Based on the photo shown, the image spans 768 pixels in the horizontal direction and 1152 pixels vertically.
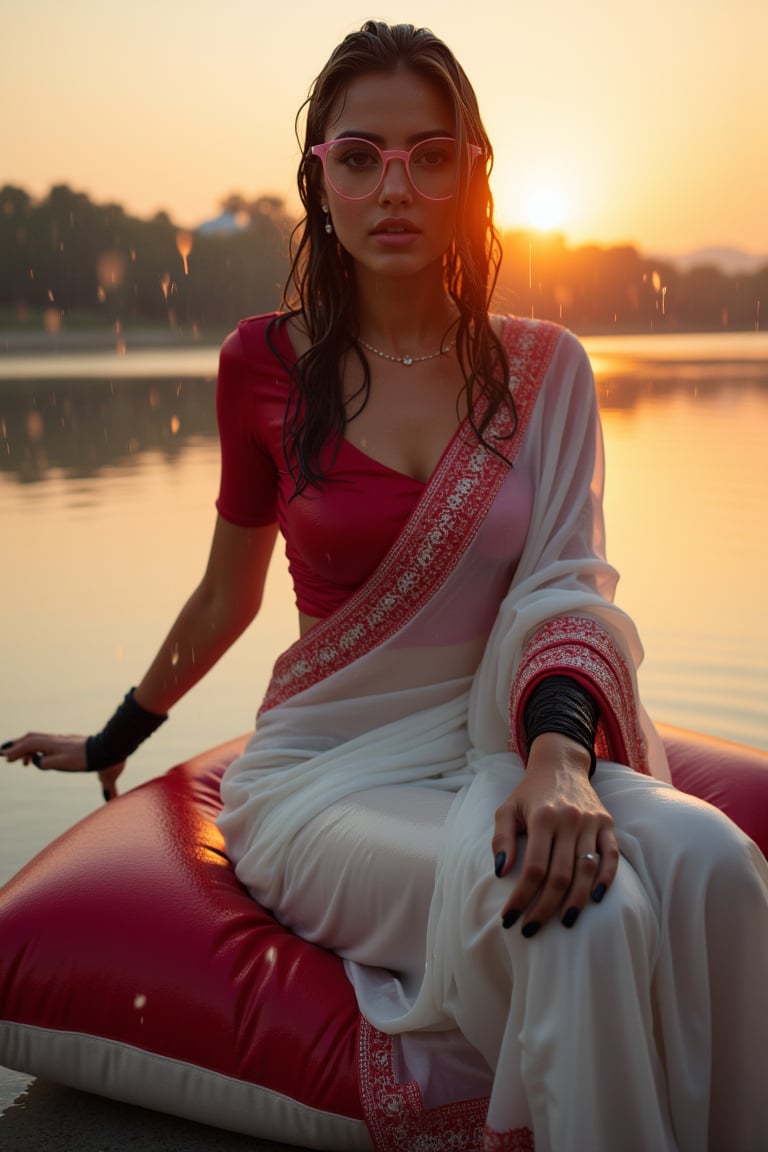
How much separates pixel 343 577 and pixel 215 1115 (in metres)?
0.66

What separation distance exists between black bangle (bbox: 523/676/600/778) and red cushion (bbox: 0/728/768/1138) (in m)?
0.39

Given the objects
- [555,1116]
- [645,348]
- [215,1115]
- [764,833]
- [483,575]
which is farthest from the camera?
[645,348]

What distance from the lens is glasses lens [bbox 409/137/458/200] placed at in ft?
5.64

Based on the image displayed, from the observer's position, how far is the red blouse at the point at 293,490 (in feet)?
5.71

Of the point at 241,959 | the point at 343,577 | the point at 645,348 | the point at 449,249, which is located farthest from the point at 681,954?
the point at 645,348

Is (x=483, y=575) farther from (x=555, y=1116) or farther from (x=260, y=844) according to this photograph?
(x=555, y=1116)

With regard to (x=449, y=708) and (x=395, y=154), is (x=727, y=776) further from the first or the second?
(x=395, y=154)

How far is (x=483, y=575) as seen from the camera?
68.6 inches

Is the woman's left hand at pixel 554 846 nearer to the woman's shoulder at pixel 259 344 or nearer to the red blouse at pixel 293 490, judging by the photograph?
the red blouse at pixel 293 490

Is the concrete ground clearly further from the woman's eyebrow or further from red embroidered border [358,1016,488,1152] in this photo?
the woman's eyebrow

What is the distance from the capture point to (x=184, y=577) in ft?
16.3

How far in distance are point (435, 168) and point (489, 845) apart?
0.86m

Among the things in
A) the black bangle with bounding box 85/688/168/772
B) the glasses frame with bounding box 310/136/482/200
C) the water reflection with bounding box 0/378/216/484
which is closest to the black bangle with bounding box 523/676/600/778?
the glasses frame with bounding box 310/136/482/200

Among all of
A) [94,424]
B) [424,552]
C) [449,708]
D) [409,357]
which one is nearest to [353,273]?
[409,357]
